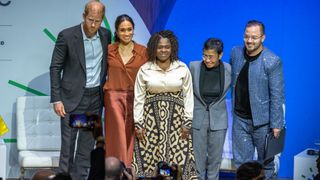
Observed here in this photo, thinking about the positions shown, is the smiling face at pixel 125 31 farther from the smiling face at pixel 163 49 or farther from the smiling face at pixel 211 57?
the smiling face at pixel 211 57

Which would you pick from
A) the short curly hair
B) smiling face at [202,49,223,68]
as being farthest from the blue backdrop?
the short curly hair

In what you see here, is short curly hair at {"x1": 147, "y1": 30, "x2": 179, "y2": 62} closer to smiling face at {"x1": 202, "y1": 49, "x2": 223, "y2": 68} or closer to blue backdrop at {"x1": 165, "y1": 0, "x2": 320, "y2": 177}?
smiling face at {"x1": 202, "y1": 49, "x2": 223, "y2": 68}

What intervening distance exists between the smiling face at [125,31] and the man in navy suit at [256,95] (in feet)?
3.07

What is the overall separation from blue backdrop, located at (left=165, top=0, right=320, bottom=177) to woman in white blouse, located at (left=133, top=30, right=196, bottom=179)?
4.32ft

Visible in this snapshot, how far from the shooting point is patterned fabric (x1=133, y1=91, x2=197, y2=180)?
7059mm

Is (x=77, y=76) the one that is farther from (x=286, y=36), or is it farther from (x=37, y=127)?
(x=286, y=36)

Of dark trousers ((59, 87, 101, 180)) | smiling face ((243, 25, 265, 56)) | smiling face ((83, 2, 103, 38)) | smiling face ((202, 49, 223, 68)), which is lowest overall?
dark trousers ((59, 87, 101, 180))

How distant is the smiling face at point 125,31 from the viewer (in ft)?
23.1

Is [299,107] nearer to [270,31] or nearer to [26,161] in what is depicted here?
[270,31]

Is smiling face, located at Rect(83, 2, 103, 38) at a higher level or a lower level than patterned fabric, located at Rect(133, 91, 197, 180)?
higher

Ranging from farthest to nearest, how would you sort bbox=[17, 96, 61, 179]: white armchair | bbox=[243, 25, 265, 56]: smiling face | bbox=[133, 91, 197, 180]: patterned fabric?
1. bbox=[17, 96, 61, 179]: white armchair
2. bbox=[133, 91, 197, 180]: patterned fabric
3. bbox=[243, 25, 265, 56]: smiling face

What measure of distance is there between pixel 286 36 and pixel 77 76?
7.73 ft

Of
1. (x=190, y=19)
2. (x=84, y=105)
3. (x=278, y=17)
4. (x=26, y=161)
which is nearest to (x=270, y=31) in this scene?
(x=278, y=17)

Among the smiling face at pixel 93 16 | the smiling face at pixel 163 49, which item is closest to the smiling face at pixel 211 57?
the smiling face at pixel 163 49
